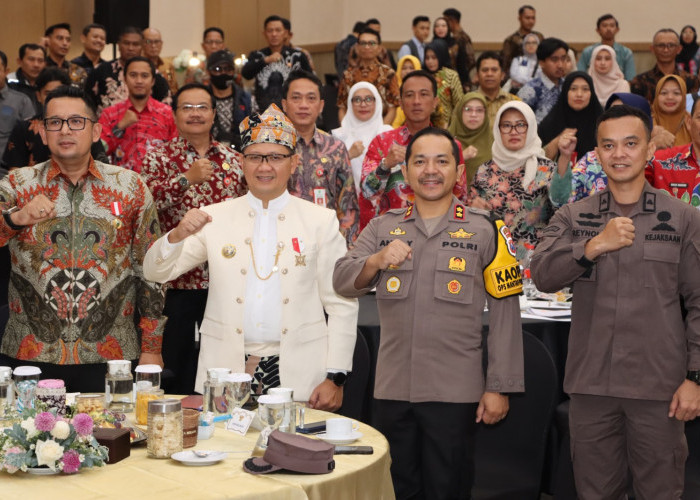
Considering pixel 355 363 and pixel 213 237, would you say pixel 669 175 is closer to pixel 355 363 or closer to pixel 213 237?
pixel 355 363

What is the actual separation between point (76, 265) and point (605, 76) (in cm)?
683

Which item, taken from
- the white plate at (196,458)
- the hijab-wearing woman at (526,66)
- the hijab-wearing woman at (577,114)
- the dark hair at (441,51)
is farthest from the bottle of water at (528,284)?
the dark hair at (441,51)

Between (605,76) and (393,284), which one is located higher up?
(605,76)

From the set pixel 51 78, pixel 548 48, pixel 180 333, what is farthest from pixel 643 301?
pixel 548 48

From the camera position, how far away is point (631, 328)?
11.1 ft

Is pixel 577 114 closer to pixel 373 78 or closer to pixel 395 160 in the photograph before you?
pixel 395 160

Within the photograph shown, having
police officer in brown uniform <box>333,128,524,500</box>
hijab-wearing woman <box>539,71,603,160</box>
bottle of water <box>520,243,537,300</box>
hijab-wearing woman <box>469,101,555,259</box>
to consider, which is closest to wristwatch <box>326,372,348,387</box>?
police officer in brown uniform <box>333,128,524,500</box>

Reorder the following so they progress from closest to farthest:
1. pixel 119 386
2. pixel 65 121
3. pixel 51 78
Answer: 1. pixel 119 386
2. pixel 65 121
3. pixel 51 78

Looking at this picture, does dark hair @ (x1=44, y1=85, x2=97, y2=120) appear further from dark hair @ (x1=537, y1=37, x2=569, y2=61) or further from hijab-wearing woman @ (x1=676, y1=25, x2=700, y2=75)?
hijab-wearing woman @ (x1=676, y1=25, x2=700, y2=75)

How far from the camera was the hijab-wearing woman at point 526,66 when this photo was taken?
10.7m

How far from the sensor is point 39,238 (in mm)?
3783

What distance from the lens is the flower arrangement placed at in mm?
2461

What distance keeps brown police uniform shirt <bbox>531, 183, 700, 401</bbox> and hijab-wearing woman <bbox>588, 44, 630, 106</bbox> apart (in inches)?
244

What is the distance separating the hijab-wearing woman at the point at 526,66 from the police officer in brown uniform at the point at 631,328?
7147mm
